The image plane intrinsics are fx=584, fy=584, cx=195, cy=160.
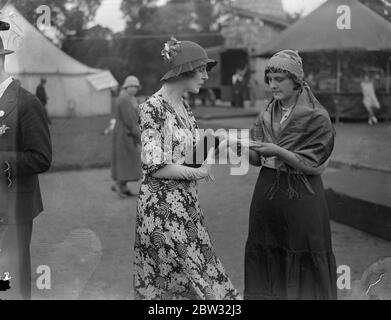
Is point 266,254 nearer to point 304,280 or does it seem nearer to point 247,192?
point 304,280

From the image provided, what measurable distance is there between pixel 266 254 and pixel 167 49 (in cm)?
115

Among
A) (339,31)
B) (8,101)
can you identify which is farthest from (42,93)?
(339,31)

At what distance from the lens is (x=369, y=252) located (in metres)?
4.39

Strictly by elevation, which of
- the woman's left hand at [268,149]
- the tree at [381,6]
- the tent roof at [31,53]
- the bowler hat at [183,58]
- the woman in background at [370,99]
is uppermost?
the tree at [381,6]

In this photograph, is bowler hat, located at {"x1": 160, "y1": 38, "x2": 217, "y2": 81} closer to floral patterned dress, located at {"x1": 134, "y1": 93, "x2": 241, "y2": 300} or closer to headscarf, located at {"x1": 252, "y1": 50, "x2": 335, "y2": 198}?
floral patterned dress, located at {"x1": 134, "y1": 93, "x2": 241, "y2": 300}

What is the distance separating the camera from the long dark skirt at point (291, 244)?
2865mm

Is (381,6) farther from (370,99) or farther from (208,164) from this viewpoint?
(208,164)

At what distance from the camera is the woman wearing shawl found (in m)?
2.81

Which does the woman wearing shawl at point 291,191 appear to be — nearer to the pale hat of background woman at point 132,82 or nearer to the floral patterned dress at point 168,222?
the floral patterned dress at point 168,222

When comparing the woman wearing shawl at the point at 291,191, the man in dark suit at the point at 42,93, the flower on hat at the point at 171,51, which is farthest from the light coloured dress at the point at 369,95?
the man in dark suit at the point at 42,93

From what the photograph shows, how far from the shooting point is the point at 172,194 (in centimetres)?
287

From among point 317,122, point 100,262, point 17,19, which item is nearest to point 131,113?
point 100,262

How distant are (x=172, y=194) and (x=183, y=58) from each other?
668mm

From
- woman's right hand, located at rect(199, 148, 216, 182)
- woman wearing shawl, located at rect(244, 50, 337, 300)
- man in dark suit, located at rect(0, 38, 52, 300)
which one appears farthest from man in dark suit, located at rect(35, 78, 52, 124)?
woman wearing shawl, located at rect(244, 50, 337, 300)
